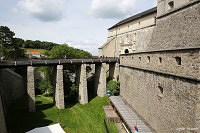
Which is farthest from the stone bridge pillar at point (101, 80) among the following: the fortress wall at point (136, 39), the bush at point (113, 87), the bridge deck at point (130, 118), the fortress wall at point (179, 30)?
the fortress wall at point (179, 30)

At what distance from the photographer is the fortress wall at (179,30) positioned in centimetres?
1132

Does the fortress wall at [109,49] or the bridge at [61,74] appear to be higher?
the fortress wall at [109,49]

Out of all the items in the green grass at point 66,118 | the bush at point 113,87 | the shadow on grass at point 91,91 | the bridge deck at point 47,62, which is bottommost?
the green grass at point 66,118

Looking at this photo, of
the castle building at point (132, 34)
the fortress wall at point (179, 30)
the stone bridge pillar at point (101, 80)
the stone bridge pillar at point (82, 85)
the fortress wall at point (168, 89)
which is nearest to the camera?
the fortress wall at point (168, 89)

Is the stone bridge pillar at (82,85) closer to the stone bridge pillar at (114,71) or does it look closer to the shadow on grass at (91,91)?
the shadow on grass at (91,91)

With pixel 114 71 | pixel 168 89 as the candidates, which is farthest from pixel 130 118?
pixel 114 71

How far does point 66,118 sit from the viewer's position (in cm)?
1675

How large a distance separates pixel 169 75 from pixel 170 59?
116cm

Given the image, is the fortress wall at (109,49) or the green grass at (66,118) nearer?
the green grass at (66,118)

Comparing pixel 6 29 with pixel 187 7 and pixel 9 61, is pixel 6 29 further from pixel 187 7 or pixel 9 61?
pixel 187 7

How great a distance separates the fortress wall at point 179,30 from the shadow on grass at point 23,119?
1601 centimetres

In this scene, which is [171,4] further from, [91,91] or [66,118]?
[91,91]

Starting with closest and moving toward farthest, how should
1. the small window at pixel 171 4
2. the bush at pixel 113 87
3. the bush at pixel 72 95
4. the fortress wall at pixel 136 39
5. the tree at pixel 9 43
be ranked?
the small window at pixel 171 4 → the bush at pixel 113 87 → the bush at pixel 72 95 → the fortress wall at pixel 136 39 → the tree at pixel 9 43

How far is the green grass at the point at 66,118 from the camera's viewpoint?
14289 millimetres
